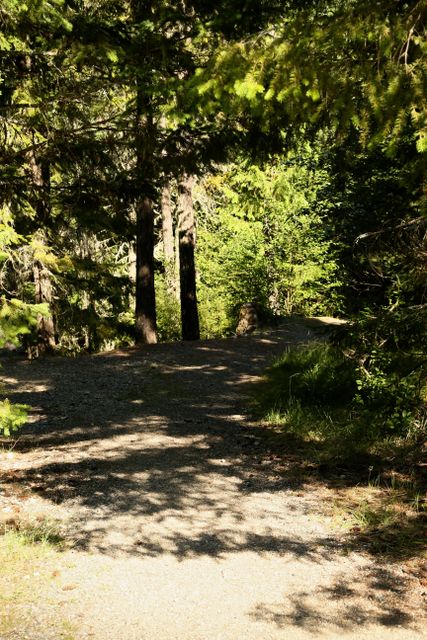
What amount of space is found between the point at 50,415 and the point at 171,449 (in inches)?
111

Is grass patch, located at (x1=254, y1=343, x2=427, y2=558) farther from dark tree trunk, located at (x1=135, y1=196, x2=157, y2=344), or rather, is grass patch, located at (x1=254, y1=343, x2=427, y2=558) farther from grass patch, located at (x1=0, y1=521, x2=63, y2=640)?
dark tree trunk, located at (x1=135, y1=196, x2=157, y2=344)

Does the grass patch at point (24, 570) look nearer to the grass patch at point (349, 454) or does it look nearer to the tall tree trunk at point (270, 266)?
the grass patch at point (349, 454)

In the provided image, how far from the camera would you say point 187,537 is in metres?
6.12

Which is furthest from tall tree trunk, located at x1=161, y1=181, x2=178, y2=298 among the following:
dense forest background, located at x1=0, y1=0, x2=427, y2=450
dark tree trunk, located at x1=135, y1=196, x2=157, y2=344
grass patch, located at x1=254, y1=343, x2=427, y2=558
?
grass patch, located at x1=254, y1=343, x2=427, y2=558

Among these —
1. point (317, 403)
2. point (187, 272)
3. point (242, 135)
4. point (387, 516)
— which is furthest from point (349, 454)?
point (187, 272)

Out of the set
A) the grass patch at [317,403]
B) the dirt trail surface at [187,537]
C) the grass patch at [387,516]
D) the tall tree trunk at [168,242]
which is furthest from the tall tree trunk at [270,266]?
the grass patch at [387,516]

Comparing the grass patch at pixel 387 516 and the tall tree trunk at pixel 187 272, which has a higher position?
the tall tree trunk at pixel 187 272

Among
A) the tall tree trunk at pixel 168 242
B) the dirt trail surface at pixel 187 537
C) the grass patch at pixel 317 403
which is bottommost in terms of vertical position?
the dirt trail surface at pixel 187 537

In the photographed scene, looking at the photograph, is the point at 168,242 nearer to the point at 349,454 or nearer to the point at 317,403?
the point at 317,403

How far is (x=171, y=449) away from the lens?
28.6ft

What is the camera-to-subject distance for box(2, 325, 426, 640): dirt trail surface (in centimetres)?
473

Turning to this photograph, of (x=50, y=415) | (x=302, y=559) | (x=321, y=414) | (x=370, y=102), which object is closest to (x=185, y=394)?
(x=50, y=415)

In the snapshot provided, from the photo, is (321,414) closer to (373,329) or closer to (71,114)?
(373,329)

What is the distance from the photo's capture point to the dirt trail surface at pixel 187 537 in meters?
4.73
